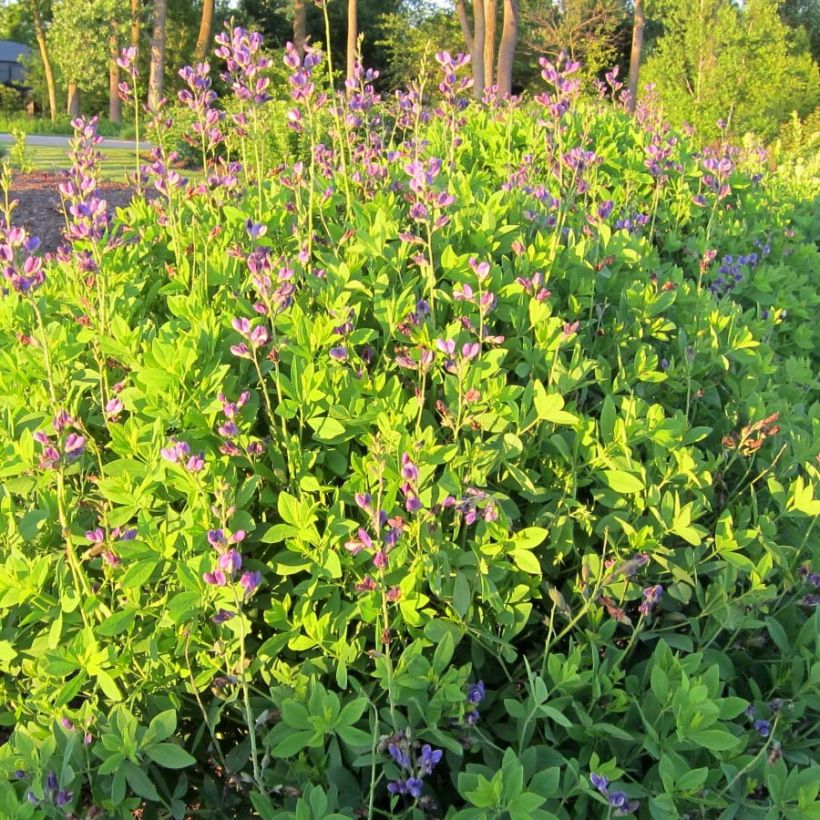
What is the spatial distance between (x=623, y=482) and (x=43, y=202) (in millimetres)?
9660

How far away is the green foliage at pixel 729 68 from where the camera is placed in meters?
18.4

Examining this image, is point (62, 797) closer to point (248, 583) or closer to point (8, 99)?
point (248, 583)

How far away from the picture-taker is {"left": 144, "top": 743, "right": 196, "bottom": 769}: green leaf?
60.4 inches

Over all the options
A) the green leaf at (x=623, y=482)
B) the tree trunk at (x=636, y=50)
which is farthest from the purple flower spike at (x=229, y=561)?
the tree trunk at (x=636, y=50)

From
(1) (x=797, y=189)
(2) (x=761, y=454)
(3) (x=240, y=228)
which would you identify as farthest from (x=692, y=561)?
(1) (x=797, y=189)

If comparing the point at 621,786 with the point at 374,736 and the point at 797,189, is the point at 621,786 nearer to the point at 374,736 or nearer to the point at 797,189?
the point at 374,736

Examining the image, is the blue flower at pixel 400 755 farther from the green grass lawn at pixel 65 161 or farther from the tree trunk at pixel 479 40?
the tree trunk at pixel 479 40

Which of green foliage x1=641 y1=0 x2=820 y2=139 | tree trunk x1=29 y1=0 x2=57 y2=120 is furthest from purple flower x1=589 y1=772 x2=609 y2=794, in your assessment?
tree trunk x1=29 y1=0 x2=57 y2=120

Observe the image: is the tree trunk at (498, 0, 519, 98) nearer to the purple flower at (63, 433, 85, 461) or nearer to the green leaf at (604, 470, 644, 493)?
the green leaf at (604, 470, 644, 493)

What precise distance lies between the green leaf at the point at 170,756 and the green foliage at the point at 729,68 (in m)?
15.1

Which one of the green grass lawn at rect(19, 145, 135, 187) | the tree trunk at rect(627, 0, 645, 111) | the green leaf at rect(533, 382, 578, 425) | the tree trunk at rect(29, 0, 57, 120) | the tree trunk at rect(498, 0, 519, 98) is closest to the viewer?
the green leaf at rect(533, 382, 578, 425)

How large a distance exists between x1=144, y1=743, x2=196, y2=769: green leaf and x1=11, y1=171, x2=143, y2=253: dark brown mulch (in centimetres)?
666

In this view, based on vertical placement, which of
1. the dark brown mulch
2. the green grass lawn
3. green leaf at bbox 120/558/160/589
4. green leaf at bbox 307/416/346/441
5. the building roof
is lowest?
green leaf at bbox 120/558/160/589

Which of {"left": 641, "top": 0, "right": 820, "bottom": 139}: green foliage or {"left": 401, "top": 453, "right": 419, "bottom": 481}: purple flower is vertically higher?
{"left": 641, "top": 0, "right": 820, "bottom": 139}: green foliage
